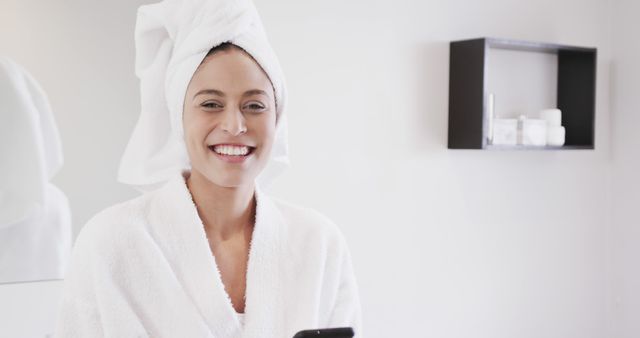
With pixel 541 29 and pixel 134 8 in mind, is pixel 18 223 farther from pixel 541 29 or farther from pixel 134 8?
pixel 541 29

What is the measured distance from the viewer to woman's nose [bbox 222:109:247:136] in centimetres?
126

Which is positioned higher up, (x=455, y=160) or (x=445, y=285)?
(x=455, y=160)

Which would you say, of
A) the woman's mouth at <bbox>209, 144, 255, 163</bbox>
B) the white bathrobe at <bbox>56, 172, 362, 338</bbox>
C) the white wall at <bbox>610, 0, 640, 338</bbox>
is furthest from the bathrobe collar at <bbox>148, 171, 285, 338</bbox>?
the white wall at <bbox>610, 0, 640, 338</bbox>

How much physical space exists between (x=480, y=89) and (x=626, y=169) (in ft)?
3.35

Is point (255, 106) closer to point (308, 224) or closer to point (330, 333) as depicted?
point (308, 224)

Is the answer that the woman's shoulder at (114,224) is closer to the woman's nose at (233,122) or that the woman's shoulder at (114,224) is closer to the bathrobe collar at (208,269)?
the bathrobe collar at (208,269)

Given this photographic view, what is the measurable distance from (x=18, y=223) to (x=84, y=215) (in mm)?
153

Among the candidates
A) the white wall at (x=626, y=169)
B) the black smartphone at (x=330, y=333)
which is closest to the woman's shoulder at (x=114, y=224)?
the black smartphone at (x=330, y=333)

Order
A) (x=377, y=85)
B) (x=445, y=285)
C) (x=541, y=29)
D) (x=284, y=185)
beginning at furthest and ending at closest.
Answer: (x=541, y=29) → (x=445, y=285) → (x=377, y=85) → (x=284, y=185)

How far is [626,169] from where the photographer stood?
3.23 meters

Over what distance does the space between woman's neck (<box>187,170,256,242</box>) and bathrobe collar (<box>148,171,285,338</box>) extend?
0.02 m

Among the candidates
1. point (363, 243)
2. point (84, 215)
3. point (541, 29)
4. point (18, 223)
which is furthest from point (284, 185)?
point (541, 29)

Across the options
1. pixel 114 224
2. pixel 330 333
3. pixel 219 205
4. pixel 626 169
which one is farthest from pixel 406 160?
pixel 330 333

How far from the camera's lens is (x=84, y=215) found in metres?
1.92
